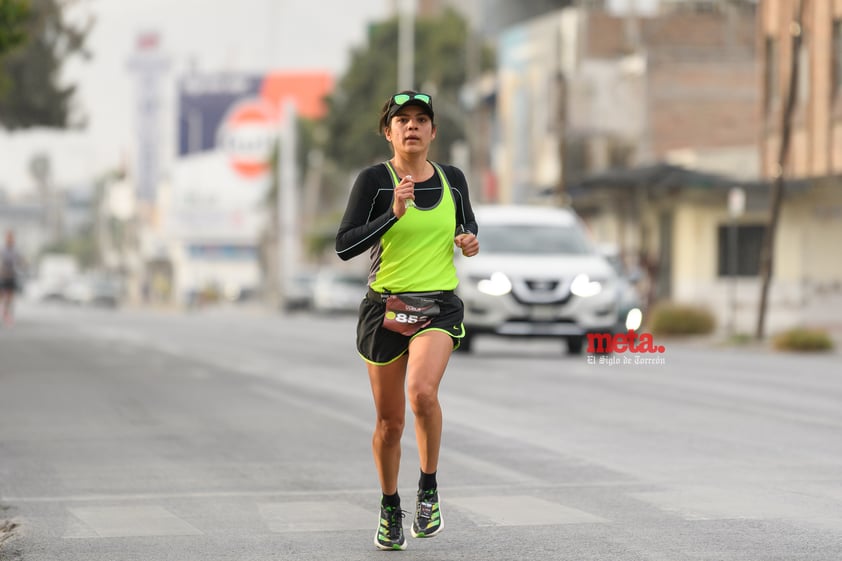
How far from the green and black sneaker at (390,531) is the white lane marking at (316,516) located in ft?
2.21

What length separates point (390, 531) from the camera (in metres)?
8.38

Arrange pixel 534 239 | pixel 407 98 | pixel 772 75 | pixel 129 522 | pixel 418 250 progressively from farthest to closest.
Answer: pixel 772 75
pixel 534 239
pixel 129 522
pixel 418 250
pixel 407 98

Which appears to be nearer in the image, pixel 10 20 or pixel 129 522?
pixel 129 522

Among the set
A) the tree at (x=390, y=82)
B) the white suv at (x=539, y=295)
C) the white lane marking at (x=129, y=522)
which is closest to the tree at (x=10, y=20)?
the white suv at (x=539, y=295)

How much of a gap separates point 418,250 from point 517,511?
6.10ft

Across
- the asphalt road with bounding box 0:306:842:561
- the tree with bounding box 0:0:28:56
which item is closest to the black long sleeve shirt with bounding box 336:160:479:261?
the asphalt road with bounding box 0:306:842:561

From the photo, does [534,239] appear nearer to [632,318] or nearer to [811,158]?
[632,318]

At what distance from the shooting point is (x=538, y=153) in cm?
6725

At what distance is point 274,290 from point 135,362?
83.0 metres

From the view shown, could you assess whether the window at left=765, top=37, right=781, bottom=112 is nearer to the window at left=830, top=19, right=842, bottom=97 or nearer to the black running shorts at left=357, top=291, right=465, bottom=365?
the window at left=830, top=19, right=842, bottom=97

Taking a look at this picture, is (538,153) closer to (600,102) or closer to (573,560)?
(600,102)

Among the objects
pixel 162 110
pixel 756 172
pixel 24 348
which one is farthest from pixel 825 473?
pixel 162 110

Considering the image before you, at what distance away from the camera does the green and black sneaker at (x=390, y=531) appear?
8383 mm

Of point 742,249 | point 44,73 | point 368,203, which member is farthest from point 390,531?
point 742,249
